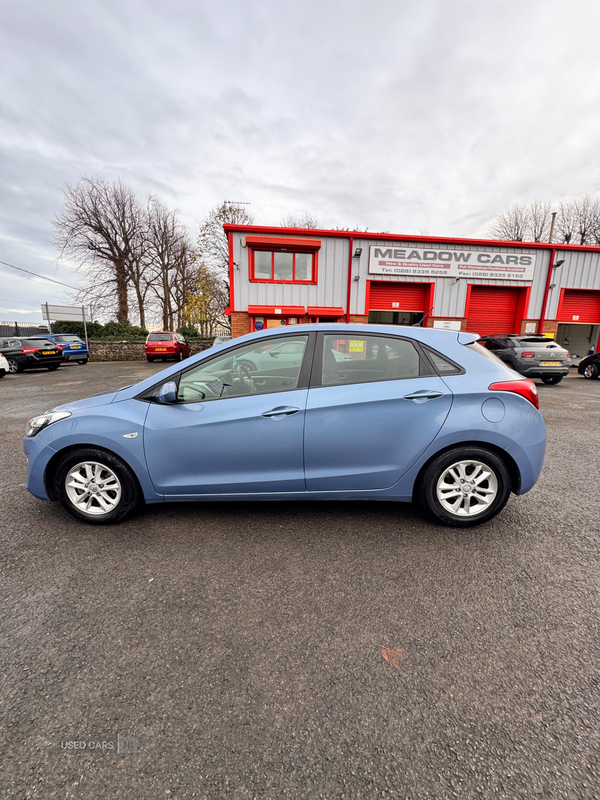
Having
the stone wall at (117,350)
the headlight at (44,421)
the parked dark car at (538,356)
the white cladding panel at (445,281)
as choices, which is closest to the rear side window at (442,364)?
the headlight at (44,421)

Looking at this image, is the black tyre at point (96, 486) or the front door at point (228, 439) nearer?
the front door at point (228, 439)

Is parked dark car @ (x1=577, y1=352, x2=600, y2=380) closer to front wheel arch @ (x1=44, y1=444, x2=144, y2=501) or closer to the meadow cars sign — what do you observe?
the meadow cars sign

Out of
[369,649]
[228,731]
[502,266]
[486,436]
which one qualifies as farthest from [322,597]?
[502,266]

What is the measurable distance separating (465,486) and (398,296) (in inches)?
638

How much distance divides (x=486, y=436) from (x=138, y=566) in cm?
260

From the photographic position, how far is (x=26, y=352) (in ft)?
50.1

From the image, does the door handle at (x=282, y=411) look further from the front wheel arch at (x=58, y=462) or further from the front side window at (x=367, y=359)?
the front wheel arch at (x=58, y=462)

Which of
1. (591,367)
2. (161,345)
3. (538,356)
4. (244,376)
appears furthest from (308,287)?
(244,376)

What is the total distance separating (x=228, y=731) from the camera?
1392 mm

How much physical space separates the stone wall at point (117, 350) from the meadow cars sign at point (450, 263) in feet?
40.5

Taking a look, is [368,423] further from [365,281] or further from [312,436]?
[365,281]

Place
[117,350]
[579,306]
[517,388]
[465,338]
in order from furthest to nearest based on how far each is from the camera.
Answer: [117,350]
[579,306]
[465,338]
[517,388]

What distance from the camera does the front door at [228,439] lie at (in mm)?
2635

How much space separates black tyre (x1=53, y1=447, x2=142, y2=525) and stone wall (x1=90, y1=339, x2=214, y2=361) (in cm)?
2149
